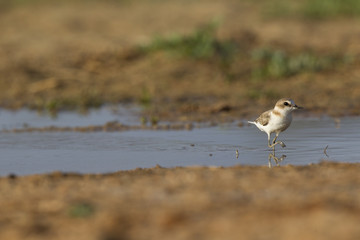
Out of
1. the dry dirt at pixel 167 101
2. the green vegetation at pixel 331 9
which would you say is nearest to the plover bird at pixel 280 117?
the dry dirt at pixel 167 101

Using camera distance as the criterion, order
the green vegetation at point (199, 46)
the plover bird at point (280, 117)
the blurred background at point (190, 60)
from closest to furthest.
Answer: the plover bird at point (280, 117) → the blurred background at point (190, 60) → the green vegetation at point (199, 46)

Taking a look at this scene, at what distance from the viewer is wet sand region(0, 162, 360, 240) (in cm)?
522

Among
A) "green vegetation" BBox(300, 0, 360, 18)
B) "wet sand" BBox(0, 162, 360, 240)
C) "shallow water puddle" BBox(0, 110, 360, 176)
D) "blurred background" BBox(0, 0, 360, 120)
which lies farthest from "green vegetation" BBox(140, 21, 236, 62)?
"wet sand" BBox(0, 162, 360, 240)

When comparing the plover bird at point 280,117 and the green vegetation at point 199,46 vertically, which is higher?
the green vegetation at point 199,46

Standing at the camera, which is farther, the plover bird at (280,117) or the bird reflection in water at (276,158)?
the plover bird at (280,117)

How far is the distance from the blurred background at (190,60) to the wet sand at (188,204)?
18.9ft

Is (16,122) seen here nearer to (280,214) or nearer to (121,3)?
(280,214)

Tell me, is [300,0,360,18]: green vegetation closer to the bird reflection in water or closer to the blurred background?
the blurred background

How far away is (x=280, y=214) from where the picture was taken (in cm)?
557

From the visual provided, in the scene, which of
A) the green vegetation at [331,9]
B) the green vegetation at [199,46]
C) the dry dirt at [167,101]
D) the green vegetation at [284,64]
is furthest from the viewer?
the green vegetation at [331,9]

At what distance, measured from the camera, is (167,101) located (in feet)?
49.7

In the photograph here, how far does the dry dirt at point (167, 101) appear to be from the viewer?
5434 mm

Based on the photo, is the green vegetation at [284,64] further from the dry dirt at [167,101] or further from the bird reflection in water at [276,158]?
the bird reflection in water at [276,158]

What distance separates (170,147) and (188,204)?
425 cm
